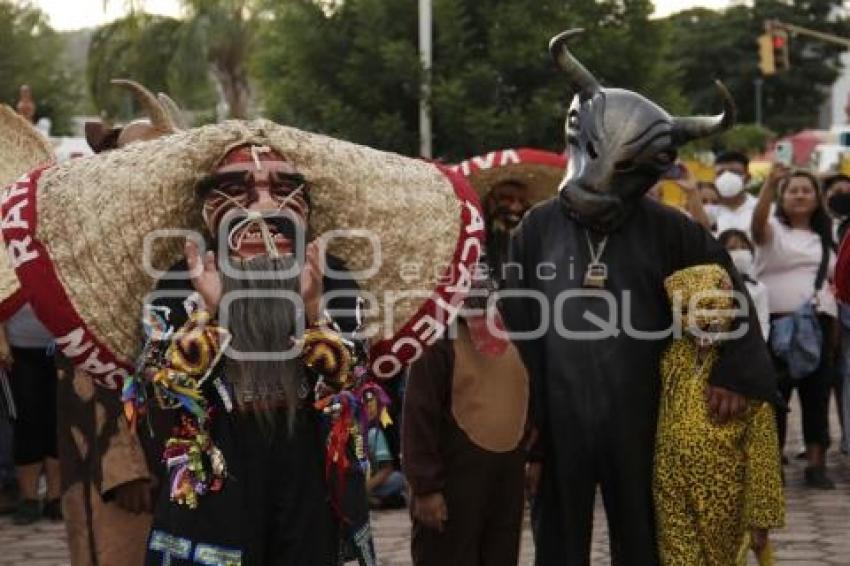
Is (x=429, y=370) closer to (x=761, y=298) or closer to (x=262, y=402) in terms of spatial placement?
(x=262, y=402)

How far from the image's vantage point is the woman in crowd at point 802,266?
1026 centimetres

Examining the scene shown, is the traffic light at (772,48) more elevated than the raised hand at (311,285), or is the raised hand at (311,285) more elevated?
the traffic light at (772,48)

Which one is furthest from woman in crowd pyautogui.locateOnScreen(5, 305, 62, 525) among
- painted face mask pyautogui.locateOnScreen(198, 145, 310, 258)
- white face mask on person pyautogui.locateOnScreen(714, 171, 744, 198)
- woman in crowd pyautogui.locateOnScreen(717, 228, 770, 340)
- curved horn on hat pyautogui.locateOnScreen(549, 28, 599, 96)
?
painted face mask pyautogui.locateOnScreen(198, 145, 310, 258)

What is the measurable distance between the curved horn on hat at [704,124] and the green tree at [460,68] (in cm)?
1309

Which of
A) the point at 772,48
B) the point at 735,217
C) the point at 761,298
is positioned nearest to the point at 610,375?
the point at 761,298

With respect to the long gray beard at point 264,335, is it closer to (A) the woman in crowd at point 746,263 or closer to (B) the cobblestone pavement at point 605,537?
(B) the cobblestone pavement at point 605,537

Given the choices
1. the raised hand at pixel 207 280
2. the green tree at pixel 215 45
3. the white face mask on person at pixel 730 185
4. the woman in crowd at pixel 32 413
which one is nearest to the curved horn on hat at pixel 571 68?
the raised hand at pixel 207 280

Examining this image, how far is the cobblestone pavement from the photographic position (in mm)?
8055

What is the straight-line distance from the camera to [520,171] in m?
7.58

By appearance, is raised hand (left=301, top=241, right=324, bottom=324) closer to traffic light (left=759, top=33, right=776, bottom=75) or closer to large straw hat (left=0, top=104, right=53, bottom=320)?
large straw hat (left=0, top=104, right=53, bottom=320)

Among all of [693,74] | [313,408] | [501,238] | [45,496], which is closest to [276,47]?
[45,496]

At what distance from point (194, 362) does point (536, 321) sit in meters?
1.68

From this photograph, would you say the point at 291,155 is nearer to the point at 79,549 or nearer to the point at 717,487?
the point at 79,549

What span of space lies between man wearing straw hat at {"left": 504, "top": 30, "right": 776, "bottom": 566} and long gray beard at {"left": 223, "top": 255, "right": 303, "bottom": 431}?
4.59 feet
